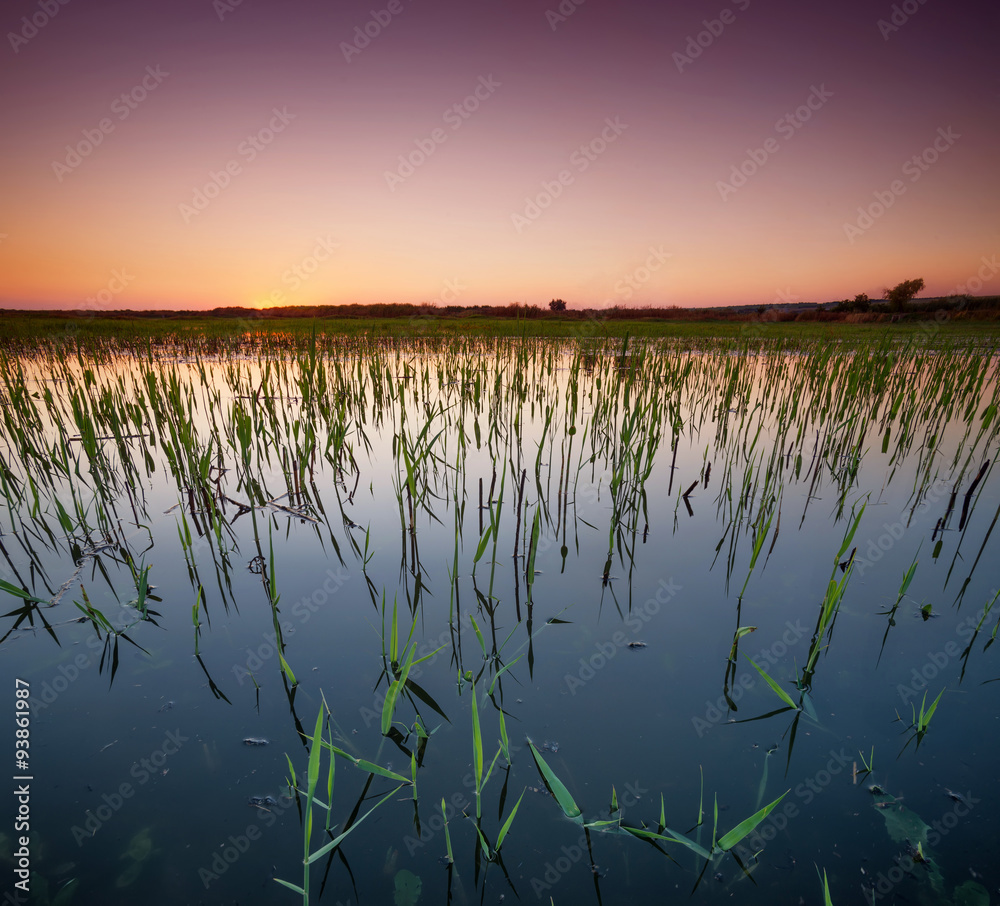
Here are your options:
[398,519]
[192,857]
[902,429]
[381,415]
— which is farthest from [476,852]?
[902,429]

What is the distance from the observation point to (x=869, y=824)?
1.22 meters

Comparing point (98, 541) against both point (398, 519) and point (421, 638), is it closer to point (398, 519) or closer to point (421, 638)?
point (398, 519)

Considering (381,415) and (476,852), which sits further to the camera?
(381,415)

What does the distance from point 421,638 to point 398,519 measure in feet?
3.81

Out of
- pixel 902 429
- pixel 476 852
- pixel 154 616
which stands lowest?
pixel 476 852
